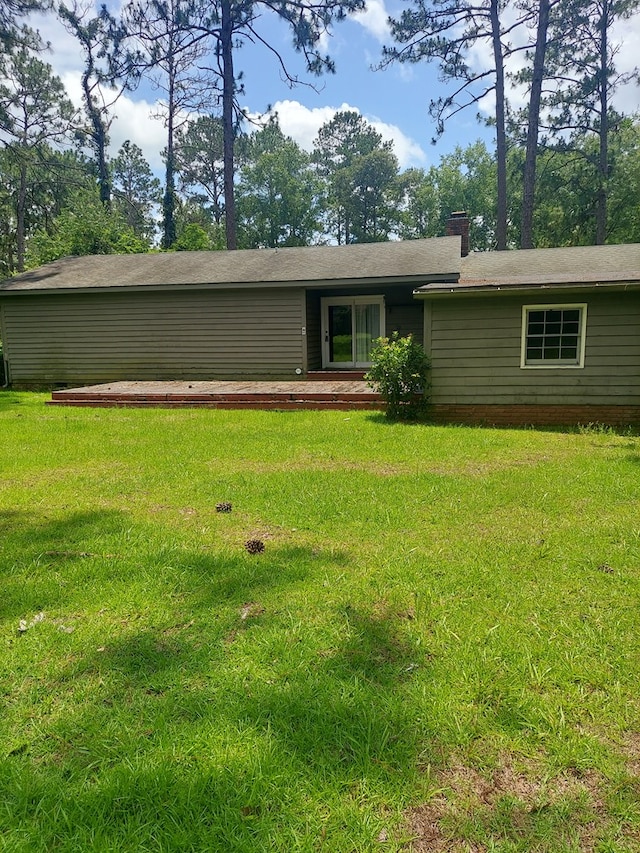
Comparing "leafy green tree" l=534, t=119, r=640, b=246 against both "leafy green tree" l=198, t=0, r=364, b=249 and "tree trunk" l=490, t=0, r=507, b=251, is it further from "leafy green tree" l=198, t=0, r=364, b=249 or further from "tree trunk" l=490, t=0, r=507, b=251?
"leafy green tree" l=198, t=0, r=364, b=249

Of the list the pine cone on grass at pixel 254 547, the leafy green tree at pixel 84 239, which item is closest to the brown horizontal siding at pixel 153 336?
the leafy green tree at pixel 84 239

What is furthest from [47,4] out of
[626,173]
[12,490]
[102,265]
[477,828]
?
[626,173]

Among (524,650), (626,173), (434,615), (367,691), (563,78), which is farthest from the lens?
(626,173)

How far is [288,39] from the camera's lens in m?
19.4

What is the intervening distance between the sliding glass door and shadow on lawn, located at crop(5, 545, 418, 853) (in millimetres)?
11405

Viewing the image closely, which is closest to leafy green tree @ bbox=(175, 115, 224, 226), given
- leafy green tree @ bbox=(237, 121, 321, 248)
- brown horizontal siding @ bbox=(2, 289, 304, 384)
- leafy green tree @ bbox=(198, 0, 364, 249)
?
leafy green tree @ bbox=(237, 121, 321, 248)

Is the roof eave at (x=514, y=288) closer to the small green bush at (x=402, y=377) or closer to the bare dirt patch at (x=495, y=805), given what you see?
the small green bush at (x=402, y=377)

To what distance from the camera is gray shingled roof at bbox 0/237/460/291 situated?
39.8 feet

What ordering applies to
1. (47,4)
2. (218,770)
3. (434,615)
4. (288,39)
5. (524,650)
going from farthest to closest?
(288,39) < (47,4) < (434,615) < (524,650) < (218,770)

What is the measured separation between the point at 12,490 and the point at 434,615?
4.21 meters

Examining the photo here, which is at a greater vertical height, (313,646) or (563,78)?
(563,78)

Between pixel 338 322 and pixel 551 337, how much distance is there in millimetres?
6327

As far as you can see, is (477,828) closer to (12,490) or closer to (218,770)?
(218,770)

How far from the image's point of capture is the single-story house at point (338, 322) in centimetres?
851
